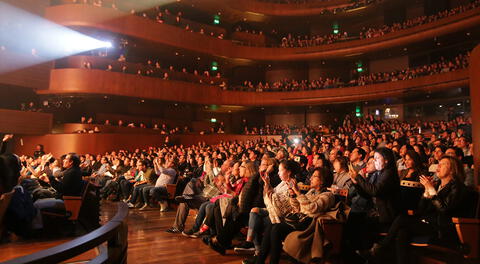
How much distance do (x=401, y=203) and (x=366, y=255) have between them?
1.80ft

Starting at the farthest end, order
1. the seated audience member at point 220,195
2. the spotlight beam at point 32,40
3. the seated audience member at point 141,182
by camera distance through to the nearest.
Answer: the spotlight beam at point 32,40
the seated audience member at point 141,182
the seated audience member at point 220,195

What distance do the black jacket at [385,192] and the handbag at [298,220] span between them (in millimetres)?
567

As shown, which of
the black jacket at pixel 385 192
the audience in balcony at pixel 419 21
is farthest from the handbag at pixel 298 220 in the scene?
the audience in balcony at pixel 419 21

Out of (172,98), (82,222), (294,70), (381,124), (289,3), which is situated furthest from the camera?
(294,70)

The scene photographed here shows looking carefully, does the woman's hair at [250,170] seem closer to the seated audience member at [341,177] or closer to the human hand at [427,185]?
the seated audience member at [341,177]

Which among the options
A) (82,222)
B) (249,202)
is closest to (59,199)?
(82,222)

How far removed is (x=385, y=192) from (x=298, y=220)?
0.79 metres

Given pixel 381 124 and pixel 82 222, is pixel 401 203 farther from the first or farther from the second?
pixel 381 124

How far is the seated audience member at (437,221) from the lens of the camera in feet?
9.12

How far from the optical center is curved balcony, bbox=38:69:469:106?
44.5ft

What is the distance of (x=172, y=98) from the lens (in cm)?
1594

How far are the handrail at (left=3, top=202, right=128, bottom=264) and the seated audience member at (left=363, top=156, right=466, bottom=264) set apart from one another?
7.07 ft

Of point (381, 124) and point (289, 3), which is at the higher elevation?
point (289, 3)

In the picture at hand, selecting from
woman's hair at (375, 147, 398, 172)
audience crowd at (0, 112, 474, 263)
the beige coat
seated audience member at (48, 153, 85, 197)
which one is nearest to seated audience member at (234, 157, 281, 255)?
audience crowd at (0, 112, 474, 263)
